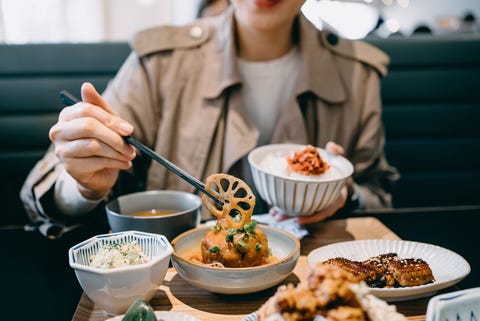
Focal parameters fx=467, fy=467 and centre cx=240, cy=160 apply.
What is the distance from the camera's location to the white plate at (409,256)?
0.95m

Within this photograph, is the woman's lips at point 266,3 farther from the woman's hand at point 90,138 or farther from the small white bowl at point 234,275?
the small white bowl at point 234,275

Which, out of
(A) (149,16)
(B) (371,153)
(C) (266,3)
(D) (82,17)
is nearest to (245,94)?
(C) (266,3)

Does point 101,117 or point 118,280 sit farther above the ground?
point 101,117

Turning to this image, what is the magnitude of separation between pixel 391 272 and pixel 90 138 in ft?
2.52

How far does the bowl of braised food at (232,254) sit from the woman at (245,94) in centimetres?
65

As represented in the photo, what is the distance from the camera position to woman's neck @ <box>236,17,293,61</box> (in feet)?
6.16

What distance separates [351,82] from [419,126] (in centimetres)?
89

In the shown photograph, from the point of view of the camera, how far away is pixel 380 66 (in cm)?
205

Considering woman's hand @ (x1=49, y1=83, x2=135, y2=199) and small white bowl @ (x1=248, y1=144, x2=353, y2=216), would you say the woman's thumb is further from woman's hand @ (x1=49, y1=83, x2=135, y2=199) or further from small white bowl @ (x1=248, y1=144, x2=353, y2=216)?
small white bowl @ (x1=248, y1=144, x2=353, y2=216)

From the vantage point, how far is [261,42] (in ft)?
6.23

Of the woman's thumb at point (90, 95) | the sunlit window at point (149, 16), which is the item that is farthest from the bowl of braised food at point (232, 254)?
the sunlit window at point (149, 16)

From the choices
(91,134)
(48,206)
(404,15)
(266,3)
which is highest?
(266,3)

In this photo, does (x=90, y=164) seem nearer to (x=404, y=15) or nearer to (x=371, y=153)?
(x=371, y=153)

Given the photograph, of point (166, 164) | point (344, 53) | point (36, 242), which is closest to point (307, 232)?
point (166, 164)
